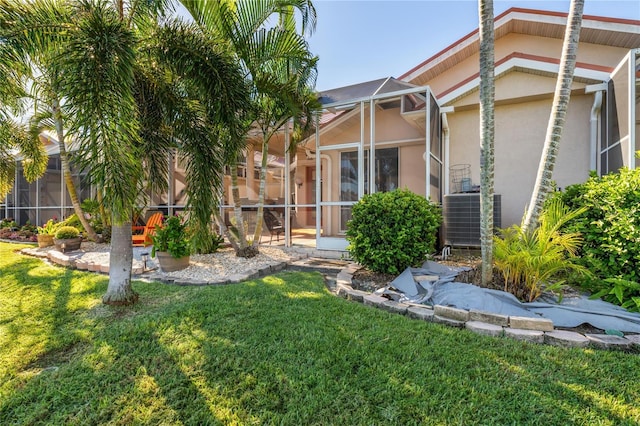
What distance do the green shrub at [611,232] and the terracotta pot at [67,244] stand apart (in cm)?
1190

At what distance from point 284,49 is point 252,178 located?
230 inches

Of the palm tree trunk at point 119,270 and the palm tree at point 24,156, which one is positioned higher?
the palm tree at point 24,156

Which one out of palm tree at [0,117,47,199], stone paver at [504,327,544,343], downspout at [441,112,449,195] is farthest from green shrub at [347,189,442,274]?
palm tree at [0,117,47,199]

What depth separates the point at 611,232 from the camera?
11.6 feet

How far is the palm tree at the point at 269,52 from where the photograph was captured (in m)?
5.32

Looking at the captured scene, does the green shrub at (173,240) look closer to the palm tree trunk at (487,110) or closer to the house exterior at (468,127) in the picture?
the house exterior at (468,127)

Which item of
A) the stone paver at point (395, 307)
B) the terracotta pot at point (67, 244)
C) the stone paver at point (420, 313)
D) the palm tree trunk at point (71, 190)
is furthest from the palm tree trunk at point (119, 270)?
the palm tree trunk at point (71, 190)

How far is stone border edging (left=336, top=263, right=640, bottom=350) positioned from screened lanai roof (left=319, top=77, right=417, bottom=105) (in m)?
5.58

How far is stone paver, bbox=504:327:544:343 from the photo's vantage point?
2.93 metres

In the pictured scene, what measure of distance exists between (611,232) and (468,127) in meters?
5.34

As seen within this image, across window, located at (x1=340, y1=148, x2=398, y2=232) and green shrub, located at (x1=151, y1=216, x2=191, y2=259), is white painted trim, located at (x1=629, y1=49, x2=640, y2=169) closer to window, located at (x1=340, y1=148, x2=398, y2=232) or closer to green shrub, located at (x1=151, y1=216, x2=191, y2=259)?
window, located at (x1=340, y1=148, x2=398, y2=232)

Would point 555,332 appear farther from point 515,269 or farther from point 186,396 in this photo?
point 186,396

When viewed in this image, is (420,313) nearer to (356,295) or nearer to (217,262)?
(356,295)

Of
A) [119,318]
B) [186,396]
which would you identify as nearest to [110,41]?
[119,318]
